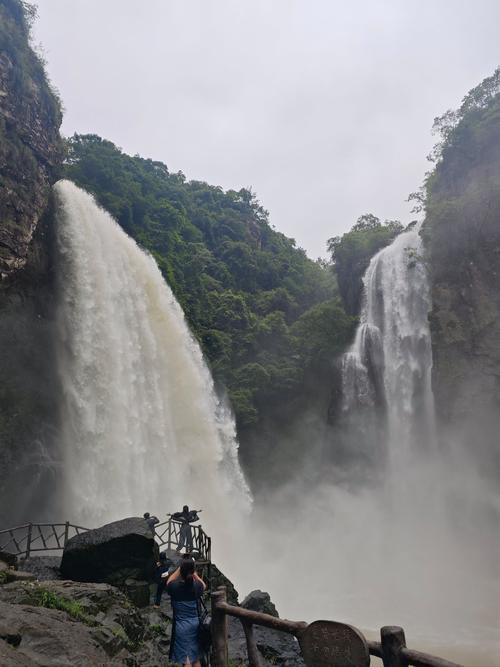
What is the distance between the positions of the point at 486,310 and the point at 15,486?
2230 centimetres

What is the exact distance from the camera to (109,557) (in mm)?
9547

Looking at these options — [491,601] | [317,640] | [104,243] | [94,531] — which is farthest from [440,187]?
[317,640]

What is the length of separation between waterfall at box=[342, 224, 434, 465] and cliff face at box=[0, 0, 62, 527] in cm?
1679

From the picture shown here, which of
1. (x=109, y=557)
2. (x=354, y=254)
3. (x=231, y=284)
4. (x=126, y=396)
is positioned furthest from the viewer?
(x=231, y=284)

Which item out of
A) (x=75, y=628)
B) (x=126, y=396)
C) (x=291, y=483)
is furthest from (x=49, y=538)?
(x=291, y=483)

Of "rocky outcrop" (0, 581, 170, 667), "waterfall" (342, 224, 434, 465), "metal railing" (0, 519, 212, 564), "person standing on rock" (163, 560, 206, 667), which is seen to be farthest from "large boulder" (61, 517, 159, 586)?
"waterfall" (342, 224, 434, 465)

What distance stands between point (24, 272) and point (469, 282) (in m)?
21.5

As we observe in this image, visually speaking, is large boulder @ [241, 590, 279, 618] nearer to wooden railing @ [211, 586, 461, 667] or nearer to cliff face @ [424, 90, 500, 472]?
wooden railing @ [211, 586, 461, 667]

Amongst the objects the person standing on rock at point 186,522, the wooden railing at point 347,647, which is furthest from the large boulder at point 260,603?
the wooden railing at point 347,647

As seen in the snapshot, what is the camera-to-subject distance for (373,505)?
78.4 feet

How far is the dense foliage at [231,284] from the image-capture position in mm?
29875

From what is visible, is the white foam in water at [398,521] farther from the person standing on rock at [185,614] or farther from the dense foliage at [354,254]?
the person standing on rock at [185,614]

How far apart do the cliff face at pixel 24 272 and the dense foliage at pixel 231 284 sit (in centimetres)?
1259

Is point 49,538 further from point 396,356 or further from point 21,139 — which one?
point 396,356
